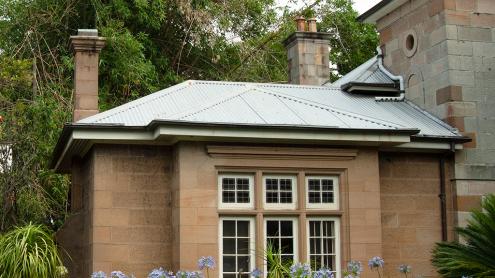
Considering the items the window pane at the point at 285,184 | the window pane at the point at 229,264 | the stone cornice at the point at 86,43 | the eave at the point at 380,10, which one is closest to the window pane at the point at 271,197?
the window pane at the point at 285,184

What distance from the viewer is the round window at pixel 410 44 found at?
1511cm

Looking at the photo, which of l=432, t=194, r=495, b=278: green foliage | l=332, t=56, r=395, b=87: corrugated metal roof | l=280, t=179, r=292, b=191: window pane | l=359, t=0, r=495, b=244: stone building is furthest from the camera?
l=332, t=56, r=395, b=87: corrugated metal roof

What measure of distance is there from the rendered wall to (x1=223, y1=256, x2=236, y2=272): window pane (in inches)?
157

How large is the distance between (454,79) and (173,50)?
11099mm

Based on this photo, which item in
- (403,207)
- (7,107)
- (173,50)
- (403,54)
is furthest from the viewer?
(173,50)

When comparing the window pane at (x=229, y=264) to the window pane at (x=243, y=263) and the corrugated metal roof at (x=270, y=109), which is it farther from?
the corrugated metal roof at (x=270, y=109)

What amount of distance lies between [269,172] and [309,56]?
5.19 metres

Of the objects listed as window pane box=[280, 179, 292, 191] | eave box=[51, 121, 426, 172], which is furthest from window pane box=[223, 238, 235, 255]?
eave box=[51, 121, 426, 172]

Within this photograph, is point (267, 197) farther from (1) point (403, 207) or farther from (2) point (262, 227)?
(1) point (403, 207)

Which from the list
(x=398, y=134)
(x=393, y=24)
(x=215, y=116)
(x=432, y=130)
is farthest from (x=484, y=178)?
(x=215, y=116)

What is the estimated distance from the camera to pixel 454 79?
14.0 meters

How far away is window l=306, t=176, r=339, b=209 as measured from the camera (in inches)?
495

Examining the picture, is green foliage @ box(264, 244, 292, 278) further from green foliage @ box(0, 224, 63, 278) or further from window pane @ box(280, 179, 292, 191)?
green foliage @ box(0, 224, 63, 278)

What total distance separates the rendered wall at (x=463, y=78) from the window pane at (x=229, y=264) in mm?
3994
